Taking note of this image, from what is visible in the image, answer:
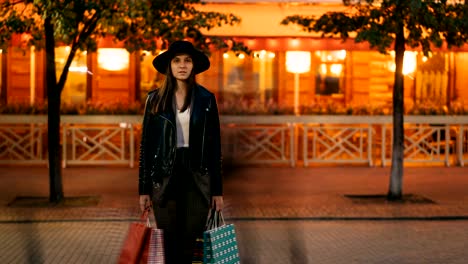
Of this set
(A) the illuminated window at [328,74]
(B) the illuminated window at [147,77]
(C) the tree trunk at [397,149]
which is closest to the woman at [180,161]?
(C) the tree trunk at [397,149]

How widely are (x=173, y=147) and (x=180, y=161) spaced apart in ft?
0.36

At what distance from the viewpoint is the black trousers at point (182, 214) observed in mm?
5199

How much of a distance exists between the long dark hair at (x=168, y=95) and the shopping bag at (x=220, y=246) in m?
0.84

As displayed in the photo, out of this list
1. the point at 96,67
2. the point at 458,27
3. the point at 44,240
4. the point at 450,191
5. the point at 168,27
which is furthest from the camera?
the point at 96,67

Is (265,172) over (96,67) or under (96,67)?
under

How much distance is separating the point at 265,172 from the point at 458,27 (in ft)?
19.2

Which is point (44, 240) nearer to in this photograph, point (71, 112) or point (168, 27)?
point (168, 27)

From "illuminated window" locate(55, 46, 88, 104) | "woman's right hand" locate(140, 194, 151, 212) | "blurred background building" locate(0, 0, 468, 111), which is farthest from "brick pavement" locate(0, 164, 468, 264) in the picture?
"illuminated window" locate(55, 46, 88, 104)

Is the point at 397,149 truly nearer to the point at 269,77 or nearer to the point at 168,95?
the point at 168,95

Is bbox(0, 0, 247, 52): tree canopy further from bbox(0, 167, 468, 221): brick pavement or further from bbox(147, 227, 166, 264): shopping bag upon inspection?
bbox(147, 227, 166, 264): shopping bag

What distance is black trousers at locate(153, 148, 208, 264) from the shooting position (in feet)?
17.1

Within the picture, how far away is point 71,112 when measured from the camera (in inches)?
662

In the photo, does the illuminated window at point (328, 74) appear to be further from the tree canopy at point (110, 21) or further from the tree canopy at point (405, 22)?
the tree canopy at point (405, 22)

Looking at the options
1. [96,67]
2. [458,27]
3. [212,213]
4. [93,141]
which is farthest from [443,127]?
[212,213]
